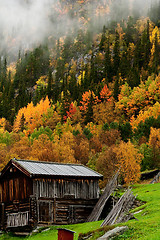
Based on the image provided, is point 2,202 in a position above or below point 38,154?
below

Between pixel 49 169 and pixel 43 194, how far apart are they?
3.27 m

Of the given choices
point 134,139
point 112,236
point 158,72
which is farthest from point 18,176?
point 158,72

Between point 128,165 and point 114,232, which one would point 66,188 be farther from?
point 114,232

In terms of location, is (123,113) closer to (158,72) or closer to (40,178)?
(158,72)

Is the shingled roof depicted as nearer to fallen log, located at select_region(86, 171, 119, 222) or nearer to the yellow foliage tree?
fallen log, located at select_region(86, 171, 119, 222)

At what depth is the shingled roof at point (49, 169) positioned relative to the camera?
37.8 meters

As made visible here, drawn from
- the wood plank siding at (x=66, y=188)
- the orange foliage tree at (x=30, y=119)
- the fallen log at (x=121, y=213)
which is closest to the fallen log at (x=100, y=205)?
the wood plank siding at (x=66, y=188)

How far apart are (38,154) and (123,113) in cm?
7004

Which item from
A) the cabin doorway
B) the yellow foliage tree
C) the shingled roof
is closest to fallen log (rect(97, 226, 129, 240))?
the shingled roof

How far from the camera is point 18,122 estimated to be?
A: 157m

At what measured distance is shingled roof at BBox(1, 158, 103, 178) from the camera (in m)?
37.8

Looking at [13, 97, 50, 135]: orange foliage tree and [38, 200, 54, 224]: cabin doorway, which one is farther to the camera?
[13, 97, 50, 135]: orange foliage tree

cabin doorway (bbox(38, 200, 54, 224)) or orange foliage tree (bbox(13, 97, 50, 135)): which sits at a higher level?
orange foliage tree (bbox(13, 97, 50, 135))

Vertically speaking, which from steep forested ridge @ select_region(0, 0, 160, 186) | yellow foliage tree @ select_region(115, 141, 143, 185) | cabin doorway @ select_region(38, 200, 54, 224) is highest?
steep forested ridge @ select_region(0, 0, 160, 186)
